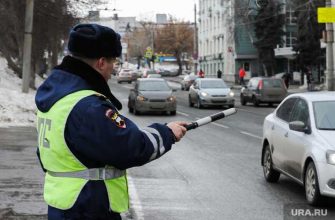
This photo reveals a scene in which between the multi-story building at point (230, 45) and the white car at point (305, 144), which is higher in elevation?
the multi-story building at point (230, 45)

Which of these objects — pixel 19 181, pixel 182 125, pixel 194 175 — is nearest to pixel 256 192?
pixel 194 175

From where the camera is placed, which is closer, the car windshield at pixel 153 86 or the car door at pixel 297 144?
the car door at pixel 297 144

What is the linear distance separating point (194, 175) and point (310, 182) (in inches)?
122

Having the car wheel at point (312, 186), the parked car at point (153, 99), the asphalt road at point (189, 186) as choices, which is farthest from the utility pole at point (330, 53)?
the car wheel at point (312, 186)

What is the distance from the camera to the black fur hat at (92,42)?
3107 millimetres

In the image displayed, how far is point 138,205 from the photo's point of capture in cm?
823

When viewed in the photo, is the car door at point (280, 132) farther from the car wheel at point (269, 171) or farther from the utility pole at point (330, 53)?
the utility pole at point (330, 53)

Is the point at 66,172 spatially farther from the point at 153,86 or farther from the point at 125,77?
the point at 125,77

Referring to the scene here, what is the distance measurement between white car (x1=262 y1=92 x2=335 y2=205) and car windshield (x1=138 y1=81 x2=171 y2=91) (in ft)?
54.4

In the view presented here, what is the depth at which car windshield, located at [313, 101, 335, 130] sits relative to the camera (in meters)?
8.63

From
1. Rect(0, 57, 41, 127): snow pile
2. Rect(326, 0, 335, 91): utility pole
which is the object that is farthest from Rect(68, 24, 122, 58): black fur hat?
Rect(326, 0, 335, 91): utility pole

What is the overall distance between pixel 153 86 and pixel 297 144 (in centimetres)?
1876

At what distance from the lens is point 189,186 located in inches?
388

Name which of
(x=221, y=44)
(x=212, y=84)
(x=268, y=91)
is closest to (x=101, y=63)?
(x=212, y=84)
